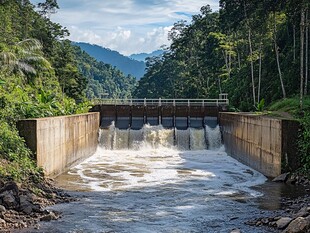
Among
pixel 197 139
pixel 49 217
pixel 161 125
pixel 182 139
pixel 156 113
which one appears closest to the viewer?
pixel 49 217

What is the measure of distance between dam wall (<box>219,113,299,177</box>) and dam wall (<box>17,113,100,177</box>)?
869 cm

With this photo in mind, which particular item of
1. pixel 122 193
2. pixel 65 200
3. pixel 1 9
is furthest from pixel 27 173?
pixel 1 9

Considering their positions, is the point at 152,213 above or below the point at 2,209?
below

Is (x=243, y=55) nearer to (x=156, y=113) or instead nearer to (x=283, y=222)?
(x=156, y=113)

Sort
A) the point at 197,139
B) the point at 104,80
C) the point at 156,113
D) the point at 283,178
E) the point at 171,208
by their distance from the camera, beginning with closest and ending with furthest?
the point at 171,208, the point at 283,178, the point at 197,139, the point at 156,113, the point at 104,80

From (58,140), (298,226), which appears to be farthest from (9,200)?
(58,140)

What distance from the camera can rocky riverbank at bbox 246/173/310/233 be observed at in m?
9.54

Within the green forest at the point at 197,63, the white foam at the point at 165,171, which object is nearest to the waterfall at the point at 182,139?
the white foam at the point at 165,171

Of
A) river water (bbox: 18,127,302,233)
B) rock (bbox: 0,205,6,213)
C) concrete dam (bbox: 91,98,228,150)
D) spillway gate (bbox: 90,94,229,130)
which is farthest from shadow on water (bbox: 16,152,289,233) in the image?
spillway gate (bbox: 90,94,229,130)

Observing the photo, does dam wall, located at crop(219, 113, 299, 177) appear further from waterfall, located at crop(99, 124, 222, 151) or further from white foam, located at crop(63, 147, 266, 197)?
waterfall, located at crop(99, 124, 222, 151)

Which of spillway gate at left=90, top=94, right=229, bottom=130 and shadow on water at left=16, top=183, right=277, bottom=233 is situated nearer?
shadow on water at left=16, top=183, right=277, bottom=233

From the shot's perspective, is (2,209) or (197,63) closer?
(2,209)

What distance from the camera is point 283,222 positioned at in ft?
34.7

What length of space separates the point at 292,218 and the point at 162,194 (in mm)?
5291
